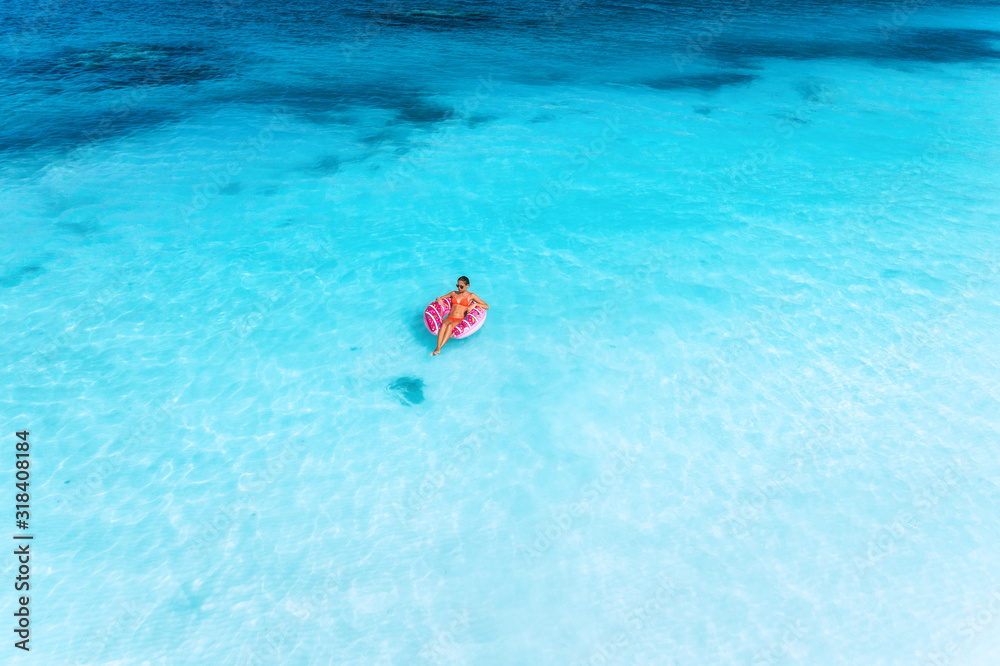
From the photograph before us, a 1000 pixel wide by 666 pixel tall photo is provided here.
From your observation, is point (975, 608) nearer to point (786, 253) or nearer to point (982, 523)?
point (982, 523)

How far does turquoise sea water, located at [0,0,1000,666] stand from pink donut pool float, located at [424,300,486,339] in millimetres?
449

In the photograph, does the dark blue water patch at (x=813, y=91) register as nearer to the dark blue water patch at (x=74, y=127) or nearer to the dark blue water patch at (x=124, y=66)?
the dark blue water patch at (x=124, y=66)

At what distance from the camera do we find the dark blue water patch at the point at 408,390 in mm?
8977

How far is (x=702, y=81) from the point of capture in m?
20.1

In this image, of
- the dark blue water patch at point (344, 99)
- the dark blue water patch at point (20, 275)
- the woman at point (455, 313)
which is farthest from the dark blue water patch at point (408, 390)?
the dark blue water patch at point (344, 99)

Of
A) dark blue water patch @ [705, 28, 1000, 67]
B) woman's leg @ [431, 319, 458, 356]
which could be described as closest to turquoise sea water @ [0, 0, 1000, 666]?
woman's leg @ [431, 319, 458, 356]

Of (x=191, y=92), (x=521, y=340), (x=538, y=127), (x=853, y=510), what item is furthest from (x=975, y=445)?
(x=191, y=92)

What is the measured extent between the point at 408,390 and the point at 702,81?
1656 centimetres

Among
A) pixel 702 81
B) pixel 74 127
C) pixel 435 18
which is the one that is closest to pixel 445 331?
pixel 74 127

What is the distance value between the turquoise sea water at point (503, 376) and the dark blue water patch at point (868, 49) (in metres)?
4.77

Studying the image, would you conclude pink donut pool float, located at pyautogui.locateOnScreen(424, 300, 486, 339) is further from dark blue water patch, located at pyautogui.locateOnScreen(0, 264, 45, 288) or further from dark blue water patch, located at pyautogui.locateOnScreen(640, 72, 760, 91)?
dark blue water patch, located at pyautogui.locateOnScreen(640, 72, 760, 91)

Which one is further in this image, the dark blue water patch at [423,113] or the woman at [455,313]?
the dark blue water patch at [423,113]

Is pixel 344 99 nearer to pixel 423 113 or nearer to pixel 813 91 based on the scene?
pixel 423 113

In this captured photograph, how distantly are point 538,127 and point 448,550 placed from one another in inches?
514
